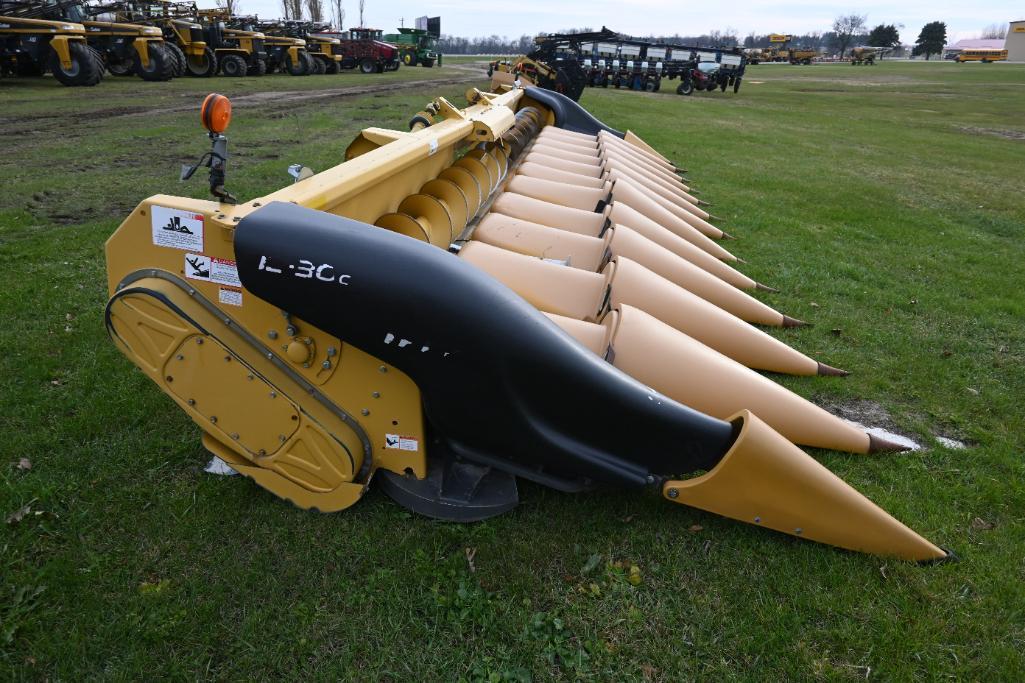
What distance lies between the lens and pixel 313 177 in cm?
273

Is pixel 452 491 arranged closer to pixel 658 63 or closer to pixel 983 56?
pixel 658 63

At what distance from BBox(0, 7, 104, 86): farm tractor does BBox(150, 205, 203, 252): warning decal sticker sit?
17.6 m

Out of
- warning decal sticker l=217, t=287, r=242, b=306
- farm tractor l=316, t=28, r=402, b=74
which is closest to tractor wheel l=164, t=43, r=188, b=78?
farm tractor l=316, t=28, r=402, b=74

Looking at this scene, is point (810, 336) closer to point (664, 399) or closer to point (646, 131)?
point (664, 399)

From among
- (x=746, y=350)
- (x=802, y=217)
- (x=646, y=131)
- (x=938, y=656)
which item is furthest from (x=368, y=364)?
(x=646, y=131)

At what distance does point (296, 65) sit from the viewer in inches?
1053

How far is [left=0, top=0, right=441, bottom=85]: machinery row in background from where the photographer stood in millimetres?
15883

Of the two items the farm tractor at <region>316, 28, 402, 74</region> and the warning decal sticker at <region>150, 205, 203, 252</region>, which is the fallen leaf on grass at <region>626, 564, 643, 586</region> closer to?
the warning decal sticker at <region>150, 205, 203, 252</region>

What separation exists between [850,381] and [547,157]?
366 centimetres

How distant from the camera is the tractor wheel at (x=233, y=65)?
2409 cm

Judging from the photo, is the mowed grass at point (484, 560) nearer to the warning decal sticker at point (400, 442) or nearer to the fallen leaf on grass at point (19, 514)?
the fallen leaf on grass at point (19, 514)

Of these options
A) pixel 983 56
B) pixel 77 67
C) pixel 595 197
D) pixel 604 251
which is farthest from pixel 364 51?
pixel 983 56

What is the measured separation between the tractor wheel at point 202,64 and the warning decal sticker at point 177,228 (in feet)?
Answer: 80.0

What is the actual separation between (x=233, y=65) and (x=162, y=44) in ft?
16.6
